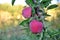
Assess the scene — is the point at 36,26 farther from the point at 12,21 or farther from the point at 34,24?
the point at 12,21

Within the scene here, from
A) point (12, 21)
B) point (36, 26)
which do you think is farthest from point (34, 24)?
point (12, 21)

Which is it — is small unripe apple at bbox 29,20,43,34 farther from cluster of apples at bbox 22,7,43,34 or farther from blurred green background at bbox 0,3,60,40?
blurred green background at bbox 0,3,60,40

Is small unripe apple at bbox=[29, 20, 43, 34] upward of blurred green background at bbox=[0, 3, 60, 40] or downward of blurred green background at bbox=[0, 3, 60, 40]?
upward

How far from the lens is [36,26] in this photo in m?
0.50

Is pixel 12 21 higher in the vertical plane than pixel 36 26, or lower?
lower

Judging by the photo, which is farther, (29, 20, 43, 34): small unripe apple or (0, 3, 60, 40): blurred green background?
(0, 3, 60, 40): blurred green background

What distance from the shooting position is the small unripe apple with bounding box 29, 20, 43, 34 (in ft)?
1.61

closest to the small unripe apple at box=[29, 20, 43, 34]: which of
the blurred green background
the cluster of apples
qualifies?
the cluster of apples

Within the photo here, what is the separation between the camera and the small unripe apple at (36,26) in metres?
0.49

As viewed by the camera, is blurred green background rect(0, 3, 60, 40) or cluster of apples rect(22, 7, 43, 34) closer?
cluster of apples rect(22, 7, 43, 34)

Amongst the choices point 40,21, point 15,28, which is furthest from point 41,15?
point 15,28

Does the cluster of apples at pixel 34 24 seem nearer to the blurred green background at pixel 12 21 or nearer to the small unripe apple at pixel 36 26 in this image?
the small unripe apple at pixel 36 26

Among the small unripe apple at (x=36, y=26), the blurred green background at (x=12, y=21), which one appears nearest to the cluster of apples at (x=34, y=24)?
the small unripe apple at (x=36, y=26)

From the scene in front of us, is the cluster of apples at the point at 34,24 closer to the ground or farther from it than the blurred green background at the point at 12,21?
farther from it
